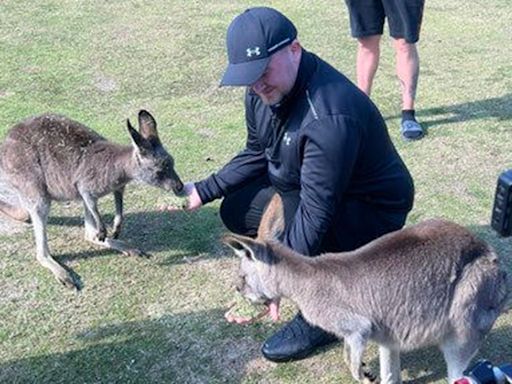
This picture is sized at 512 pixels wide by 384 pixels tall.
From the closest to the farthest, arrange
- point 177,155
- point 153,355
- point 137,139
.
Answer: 1. point 153,355
2. point 137,139
3. point 177,155

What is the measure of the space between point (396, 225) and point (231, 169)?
2.36 ft

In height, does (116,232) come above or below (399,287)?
below

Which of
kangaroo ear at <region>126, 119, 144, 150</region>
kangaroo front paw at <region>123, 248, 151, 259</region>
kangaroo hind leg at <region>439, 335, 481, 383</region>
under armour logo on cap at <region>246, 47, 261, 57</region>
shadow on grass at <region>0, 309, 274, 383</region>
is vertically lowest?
shadow on grass at <region>0, 309, 274, 383</region>

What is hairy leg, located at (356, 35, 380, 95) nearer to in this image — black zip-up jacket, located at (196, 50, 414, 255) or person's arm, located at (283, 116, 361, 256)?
black zip-up jacket, located at (196, 50, 414, 255)

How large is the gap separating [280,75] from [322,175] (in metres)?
→ 0.35

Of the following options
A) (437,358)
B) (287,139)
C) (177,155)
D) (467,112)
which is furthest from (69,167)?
(467,112)

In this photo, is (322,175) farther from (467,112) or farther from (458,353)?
(467,112)

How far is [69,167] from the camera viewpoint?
327 centimetres

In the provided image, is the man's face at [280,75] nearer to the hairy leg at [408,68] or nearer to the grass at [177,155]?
the grass at [177,155]

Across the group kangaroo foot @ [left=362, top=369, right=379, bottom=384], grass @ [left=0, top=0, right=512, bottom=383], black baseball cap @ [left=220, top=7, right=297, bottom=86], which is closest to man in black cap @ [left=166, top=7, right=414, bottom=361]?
black baseball cap @ [left=220, top=7, right=297, bottom=86]

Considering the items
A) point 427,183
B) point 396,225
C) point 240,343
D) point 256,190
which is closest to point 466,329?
point 396,225

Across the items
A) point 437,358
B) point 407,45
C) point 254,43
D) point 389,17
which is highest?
point 254,43

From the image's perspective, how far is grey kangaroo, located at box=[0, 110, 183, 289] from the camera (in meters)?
3.23

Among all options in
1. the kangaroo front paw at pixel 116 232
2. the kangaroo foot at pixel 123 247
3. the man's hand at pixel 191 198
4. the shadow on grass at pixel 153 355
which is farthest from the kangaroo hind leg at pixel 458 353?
the kangaroo front paw at pixel 116 232
